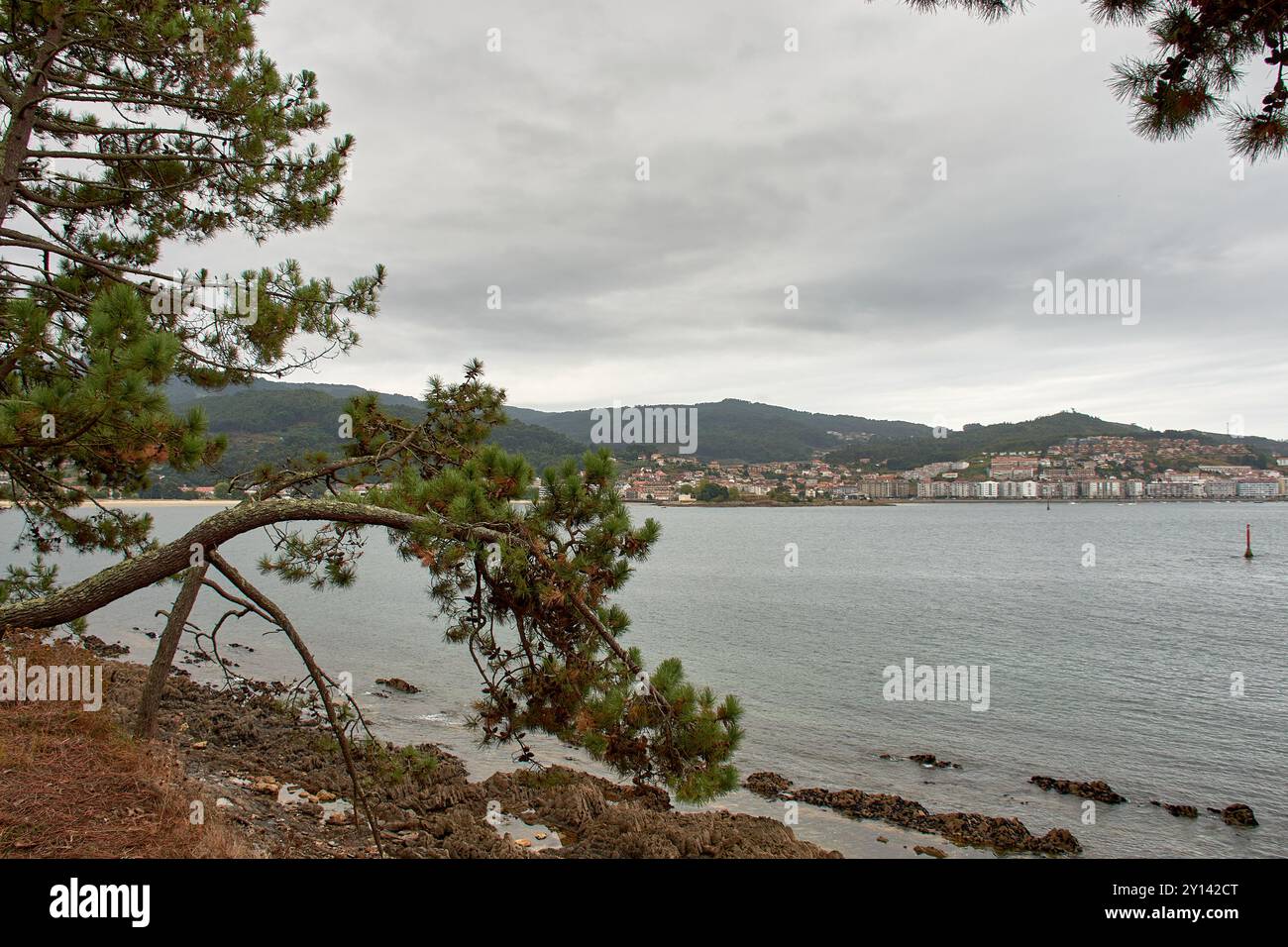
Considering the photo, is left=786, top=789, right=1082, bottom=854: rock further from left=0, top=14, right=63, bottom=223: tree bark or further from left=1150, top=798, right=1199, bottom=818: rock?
left=0, top=14, right=63, bottom=223: tree bark

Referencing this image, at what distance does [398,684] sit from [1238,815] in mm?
17830

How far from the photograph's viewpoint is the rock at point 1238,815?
37.1 feet

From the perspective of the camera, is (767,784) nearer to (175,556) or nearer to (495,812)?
(495,812)

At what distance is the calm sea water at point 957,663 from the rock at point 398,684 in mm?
353

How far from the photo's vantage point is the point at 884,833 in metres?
10.9

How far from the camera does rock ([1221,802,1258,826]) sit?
11320 mm

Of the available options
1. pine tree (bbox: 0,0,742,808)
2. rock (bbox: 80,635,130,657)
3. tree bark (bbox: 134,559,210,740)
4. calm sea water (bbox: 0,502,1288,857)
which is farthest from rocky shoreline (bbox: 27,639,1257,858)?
rock (bbox: 80,635,130,657)

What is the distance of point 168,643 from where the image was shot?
5.30 meters

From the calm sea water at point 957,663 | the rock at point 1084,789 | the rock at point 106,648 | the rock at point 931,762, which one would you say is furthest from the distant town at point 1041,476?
the rock at point 1084,789

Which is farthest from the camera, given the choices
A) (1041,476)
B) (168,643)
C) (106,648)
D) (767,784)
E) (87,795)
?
(1041,476)

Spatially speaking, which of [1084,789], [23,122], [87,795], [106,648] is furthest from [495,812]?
[106,648]

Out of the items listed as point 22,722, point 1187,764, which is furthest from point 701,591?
point 22,722
